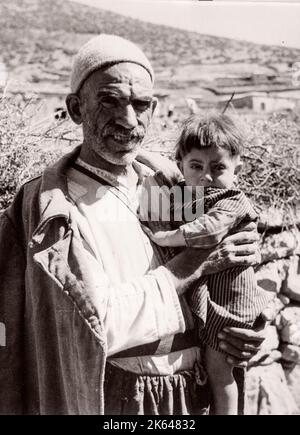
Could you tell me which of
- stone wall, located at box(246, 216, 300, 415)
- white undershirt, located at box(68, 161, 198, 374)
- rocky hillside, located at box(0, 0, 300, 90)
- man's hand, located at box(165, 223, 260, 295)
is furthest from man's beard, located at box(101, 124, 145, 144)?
rocky hillside, located at box(0, 0, 300, 90)

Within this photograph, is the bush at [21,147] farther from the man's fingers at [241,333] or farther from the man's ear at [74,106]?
the man's fingers at [241,333]

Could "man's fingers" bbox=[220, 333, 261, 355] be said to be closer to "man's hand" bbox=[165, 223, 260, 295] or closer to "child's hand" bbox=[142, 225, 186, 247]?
"man's hand" bbox=[165, 223, 260, 295]

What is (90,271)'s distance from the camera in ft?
6.45

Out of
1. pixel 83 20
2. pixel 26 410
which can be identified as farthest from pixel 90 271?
pixel 83 20

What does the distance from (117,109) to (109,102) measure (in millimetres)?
36

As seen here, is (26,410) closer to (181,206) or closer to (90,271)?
(90,271)

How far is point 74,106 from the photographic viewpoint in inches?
88.8

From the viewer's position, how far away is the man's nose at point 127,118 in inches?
83.7

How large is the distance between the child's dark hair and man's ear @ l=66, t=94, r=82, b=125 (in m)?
0.37

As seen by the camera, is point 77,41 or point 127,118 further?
point 77,41

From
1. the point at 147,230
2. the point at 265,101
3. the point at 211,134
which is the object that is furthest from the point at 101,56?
the point at 265,101

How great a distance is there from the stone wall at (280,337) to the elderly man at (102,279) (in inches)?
60.8

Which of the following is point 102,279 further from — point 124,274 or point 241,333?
point 241,333

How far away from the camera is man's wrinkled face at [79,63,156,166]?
2.13 m
